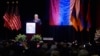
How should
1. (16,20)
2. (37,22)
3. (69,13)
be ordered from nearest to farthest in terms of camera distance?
(37,22), (69,13), (16,20)

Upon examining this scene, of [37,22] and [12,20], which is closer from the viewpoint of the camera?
[37,22]

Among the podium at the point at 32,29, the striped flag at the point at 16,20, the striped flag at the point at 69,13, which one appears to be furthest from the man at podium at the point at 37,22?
the striped flag at the point at 16,20

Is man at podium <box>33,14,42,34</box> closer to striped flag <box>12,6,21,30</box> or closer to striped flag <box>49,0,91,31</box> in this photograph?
striped flag <box>49,0,91,31</box>

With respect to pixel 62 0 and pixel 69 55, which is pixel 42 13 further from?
pixel 69 55

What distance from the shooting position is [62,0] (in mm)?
19203

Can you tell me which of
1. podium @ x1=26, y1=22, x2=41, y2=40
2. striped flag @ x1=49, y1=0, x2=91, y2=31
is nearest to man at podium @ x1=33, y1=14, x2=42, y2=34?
podium @ x1=26, y1=22, x2=41, y2=40

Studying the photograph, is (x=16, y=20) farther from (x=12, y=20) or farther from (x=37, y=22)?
(x=37, y=22)

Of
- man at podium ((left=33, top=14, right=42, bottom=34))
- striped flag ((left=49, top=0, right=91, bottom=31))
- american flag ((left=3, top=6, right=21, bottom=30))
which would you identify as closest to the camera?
man at podium ((left=33, top=14, right=42, bottom=34))

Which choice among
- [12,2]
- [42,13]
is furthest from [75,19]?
[12,2]

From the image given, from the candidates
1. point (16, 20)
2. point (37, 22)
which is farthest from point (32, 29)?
point (16, 20)

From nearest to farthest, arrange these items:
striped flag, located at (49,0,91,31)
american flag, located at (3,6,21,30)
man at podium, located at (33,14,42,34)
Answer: man at podium, located at (33,14,42,34), striped flag, located at (49,0,91,31), american flag, located at (3,6,21,30)

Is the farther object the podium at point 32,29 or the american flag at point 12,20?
the american flag at point 12,20

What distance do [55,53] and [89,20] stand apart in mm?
11808

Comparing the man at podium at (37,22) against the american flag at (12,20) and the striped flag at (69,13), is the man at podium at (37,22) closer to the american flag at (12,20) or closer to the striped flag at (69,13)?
the striped flag at (69,13)
